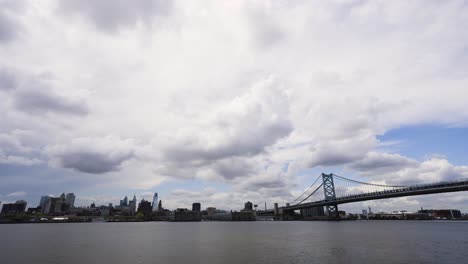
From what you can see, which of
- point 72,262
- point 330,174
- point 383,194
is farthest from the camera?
point 330,174

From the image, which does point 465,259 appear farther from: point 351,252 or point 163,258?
point 163,258

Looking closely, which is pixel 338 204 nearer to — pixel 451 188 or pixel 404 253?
pixel 451 188

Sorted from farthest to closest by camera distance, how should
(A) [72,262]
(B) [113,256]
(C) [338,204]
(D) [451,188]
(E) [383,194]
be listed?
1. (C) [338,204]
2. (E) [383,194]
3. (D) [451,188]
4. (B) [113,256]
5. (A) [72,262]

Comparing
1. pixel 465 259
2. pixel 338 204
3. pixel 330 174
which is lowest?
pixel 465 259

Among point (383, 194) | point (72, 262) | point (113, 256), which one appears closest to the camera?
point (72, 262)

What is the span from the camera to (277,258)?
2964cm

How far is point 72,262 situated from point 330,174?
177 meters

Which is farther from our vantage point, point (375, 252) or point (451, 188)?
point (451, 188)

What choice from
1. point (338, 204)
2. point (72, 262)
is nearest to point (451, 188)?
point (338, 204)

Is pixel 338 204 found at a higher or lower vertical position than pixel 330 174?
lower

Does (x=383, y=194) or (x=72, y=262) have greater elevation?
(x=383, y=194)

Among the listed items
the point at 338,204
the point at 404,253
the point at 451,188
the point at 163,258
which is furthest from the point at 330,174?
the point at 163,258

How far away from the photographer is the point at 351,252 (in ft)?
112

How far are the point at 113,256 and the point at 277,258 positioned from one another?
1948 centimetres
